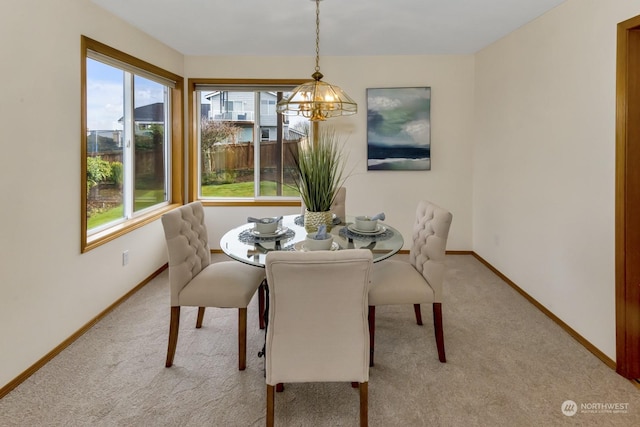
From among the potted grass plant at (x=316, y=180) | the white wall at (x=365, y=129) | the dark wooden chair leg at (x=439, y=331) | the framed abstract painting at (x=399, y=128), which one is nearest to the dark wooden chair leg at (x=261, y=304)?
the potted grass plant at (x=316, y=180)

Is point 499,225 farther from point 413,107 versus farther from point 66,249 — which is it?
point 66,249

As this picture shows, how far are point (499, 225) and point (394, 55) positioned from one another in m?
2.29

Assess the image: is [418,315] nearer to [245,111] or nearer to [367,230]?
[367,230]

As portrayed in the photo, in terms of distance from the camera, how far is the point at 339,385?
2.11 metres

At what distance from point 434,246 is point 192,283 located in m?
1.50

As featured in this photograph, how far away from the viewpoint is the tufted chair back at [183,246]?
219cm

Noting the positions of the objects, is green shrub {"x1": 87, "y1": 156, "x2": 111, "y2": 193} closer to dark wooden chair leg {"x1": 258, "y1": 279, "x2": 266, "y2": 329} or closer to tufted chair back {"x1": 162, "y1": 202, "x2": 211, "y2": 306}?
tufted chair back {"x1": 162, "y1": 202, "x2": 211, "y2": 306}

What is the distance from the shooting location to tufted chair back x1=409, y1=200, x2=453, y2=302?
231cm

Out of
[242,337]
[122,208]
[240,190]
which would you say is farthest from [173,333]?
[240,190]

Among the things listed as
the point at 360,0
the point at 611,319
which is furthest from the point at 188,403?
the point at 360,0

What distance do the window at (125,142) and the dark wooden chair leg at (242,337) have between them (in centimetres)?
139

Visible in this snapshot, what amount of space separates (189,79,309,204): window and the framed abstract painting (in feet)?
2.81

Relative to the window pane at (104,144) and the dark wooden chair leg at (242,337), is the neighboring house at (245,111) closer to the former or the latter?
the window pane at (104,144)

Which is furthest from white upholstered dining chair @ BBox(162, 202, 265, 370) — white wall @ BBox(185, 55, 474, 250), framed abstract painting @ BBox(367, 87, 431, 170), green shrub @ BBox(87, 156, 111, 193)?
framed abstract painting @ BBox(367, 87, 431, 170)
